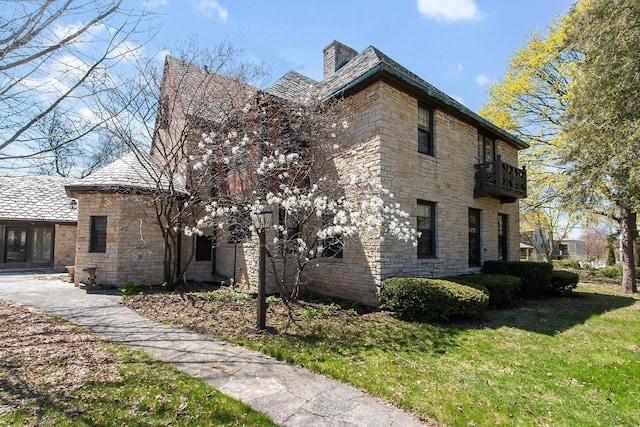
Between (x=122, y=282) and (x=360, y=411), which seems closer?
(x=360, y=411)

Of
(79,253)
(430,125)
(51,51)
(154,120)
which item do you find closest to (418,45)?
(430,125)

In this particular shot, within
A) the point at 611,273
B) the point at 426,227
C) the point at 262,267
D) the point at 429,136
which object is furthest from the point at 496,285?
the point at 611,273

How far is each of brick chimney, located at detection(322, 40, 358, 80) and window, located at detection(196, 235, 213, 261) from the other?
7.78 metres

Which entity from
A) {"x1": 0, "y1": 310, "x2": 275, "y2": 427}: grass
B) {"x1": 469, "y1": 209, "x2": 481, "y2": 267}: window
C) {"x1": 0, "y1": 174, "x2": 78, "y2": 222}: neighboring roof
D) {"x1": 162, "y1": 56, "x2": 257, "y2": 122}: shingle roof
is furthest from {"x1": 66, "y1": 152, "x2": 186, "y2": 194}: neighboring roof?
{"x1": 469, "y1": 209, "x2": 481, "y2": 267}: window

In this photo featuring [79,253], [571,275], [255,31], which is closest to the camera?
[255,31]

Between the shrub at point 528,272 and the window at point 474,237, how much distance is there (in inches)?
20.8

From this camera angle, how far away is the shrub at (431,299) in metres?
7.07

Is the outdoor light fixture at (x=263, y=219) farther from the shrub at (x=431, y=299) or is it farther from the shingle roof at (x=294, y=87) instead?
the shingle roof at (x=294, y=87)

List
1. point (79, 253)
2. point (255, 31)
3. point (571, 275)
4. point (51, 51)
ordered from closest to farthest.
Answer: point (51, 51), point (255, 31), point (79, 253), point (571, 275)

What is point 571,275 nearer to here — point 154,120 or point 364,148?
point 364,148

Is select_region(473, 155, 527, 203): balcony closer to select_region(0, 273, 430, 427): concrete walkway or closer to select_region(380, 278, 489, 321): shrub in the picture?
select_region(380, 278, 489, 321): shrub

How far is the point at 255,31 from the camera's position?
810 centimetres

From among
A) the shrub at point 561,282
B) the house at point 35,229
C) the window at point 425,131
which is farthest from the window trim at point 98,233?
the shrub at point 561,282

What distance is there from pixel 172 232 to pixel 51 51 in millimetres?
7237
